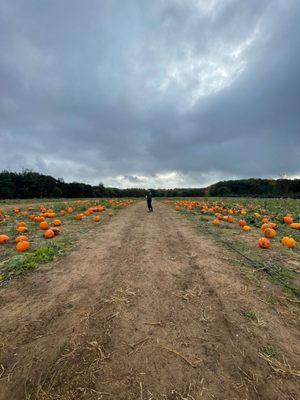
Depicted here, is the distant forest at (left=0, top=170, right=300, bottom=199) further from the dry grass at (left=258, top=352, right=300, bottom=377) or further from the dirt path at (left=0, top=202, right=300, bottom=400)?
the dry grass at (left=258, top=352, right=300, bottom=377)

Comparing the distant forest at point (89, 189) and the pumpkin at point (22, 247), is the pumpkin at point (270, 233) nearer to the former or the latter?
the pumpkin at point (22, 247)

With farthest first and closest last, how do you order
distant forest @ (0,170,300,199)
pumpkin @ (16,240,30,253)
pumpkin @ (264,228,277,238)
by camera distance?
distant forest @ (0,170,300,199)
pumpkin @ (264,228,277,238)
pumpkin @ (16,240,30,253)

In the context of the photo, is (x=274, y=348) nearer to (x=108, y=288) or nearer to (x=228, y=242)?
(x=108, y=288)

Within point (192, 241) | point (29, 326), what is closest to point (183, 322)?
point (29, 326)

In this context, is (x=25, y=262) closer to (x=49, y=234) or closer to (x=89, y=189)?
(x=49, y=234)

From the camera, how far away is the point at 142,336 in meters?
3.17

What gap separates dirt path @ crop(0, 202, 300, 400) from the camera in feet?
8.02

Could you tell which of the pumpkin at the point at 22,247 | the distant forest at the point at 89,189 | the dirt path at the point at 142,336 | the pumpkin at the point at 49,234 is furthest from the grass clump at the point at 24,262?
the distant forest at the point at 89,189

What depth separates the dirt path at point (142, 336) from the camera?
8.02ft

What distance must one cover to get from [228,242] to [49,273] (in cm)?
645

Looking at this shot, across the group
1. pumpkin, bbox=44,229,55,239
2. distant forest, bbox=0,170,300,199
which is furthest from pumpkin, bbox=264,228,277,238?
distant forest, bbox=0,170,300,199

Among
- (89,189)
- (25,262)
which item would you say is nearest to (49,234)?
(25,262)

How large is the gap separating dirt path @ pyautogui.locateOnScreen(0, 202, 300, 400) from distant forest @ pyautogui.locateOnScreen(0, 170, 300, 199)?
53365mm

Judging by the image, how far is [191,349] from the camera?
293 centimetres
